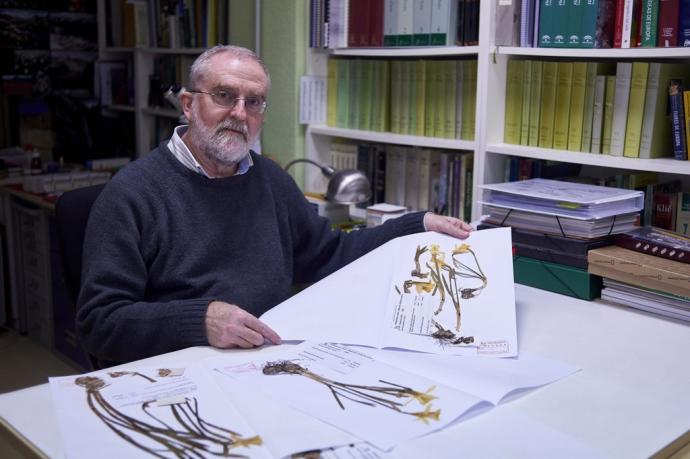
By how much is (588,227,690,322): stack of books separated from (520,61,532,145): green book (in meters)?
0.59

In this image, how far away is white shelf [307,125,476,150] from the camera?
2.36 metres

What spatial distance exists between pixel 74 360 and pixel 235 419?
246cm

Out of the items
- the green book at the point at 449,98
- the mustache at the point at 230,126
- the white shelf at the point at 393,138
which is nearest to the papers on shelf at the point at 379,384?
the mustache at the point at 230,126

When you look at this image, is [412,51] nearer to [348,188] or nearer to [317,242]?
[348,188]

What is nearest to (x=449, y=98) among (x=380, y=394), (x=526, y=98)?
(x=526, y=98)

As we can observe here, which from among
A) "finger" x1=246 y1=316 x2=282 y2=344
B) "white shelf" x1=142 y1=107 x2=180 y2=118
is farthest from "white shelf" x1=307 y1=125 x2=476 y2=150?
"finger" x1=246 y1=316 x2=282 y2=344

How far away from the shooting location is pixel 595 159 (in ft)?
6.64

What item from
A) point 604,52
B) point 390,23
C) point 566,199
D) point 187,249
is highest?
point 390,23

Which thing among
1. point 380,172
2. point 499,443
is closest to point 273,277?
point 499,443

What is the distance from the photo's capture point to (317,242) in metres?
1.94

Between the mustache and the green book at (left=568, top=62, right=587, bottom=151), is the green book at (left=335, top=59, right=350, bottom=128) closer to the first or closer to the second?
the green book at (left=568, top=62, right=587, bottom=151)

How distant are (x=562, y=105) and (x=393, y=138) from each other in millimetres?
613

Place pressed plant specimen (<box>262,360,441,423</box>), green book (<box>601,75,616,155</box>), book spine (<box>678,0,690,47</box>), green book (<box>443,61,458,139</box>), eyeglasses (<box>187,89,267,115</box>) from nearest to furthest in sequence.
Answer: pressed plant specimen (<box>262,360,441,423</box>), eyeglasses (<box>187,89,267,115</box>), book spine (<box>678,0,690,47</box>), green book (<box>601,75,616,155</box>), green book (<box>443,61,458,139</box>)

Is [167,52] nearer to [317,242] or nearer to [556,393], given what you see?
[317,242]
